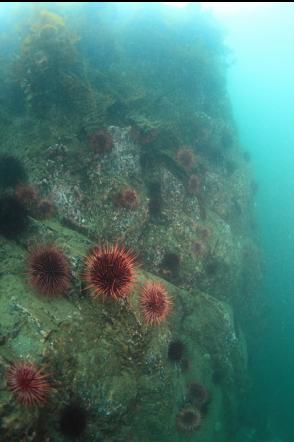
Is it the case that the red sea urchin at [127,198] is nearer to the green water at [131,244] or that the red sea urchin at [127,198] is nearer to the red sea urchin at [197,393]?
the green water at [131,244]

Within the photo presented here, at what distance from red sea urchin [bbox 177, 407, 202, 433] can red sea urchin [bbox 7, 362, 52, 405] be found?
7530 mm

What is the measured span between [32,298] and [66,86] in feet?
38.1

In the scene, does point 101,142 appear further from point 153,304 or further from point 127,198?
point 153,304

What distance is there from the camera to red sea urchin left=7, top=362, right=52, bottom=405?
7.66 meters

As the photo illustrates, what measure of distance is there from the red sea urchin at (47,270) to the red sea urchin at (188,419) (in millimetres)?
7957

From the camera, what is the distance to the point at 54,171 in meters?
14.7

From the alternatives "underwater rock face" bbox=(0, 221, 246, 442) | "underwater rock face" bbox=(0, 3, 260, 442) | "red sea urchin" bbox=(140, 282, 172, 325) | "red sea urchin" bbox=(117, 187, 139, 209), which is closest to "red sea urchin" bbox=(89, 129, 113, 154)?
"underwater rock face" bbox=(0, 3, 260, 442)

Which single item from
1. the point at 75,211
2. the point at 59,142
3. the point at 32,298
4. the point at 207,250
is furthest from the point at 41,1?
the point at 32,298

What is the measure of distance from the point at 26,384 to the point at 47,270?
116 inches

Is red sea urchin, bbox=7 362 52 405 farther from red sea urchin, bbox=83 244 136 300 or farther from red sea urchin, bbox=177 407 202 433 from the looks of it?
red sea urchin, bbox=177 407 202 433

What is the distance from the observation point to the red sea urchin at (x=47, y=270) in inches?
367

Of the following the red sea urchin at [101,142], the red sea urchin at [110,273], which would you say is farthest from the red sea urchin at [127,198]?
the red sea urchin at [110,273]

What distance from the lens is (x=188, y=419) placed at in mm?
13453

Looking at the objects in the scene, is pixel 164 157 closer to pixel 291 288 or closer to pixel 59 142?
pixel 59 142
